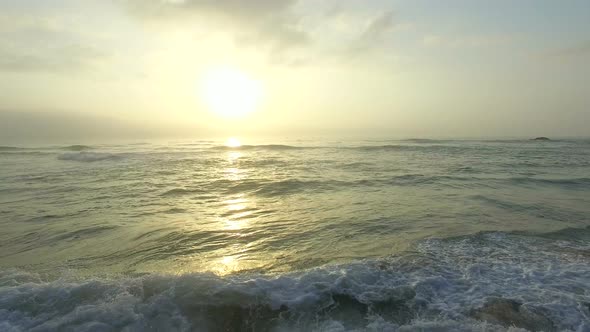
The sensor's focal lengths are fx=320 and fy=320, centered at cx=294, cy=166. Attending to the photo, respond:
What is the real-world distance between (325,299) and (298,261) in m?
1.54

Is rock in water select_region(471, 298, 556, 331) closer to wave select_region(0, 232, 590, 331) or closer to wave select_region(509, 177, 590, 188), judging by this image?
wave select_region(0, 232, 590, 331)

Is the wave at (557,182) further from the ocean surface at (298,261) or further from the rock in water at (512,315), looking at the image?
the rock in water at (512,315)

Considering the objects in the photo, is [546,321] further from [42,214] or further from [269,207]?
[42,214]

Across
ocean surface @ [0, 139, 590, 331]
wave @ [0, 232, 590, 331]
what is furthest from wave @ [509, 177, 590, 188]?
A: wave @ [0, 232, 590, 331]

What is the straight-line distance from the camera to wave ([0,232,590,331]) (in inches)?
169

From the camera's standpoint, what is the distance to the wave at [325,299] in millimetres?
4289

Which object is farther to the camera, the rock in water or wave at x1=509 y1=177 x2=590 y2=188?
wave at x1=509 y1=177 x2=590 y2=188

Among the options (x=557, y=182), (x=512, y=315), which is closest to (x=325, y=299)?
(x=512, y=315)

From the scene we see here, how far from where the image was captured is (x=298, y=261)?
6.35 meters

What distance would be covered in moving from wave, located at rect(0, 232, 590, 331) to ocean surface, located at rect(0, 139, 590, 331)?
24 mm

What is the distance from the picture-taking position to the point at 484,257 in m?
6.43

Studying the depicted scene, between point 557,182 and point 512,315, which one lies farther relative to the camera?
point 557,182

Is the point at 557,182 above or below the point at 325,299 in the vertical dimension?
above

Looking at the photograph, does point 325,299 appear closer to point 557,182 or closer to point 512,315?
point 512,315
